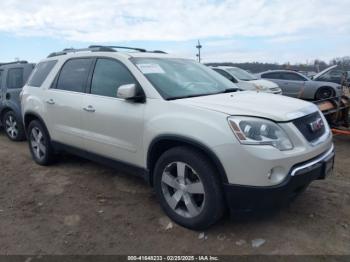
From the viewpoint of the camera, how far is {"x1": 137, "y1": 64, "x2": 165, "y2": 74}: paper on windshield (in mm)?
3971

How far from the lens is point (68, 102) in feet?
15.7

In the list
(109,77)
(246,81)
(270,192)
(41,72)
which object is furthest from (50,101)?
(246,81)

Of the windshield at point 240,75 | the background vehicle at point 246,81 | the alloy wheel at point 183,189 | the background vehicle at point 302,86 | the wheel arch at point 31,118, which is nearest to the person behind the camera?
the alloy wheel at point 183,189

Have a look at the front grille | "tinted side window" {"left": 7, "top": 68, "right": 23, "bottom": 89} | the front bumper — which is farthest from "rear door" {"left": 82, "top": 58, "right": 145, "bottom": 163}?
"tinted side window" {"left": 7, "top": 68, "right": 23, "bottom": 89}

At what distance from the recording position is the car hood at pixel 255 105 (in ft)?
10.4

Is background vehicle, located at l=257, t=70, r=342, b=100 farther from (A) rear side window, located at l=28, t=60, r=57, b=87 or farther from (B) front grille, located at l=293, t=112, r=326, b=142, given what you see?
(B) front grille, located at l=293, t=112, r=326, b=142

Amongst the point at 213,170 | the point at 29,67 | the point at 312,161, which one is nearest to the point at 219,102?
the point at 213,170

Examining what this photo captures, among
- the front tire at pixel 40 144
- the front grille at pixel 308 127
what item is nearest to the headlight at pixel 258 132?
the front grille at pixel 308 127

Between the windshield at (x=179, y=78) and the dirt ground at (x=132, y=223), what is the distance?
4.40ft

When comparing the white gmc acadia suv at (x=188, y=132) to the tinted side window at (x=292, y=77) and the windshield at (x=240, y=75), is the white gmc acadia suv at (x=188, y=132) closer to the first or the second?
the windshield at (x=240, y=75)

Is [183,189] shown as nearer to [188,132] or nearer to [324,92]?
[188,132]

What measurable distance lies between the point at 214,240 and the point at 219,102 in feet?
4.29

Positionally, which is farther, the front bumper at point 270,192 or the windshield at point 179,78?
the windshield at point 179,78

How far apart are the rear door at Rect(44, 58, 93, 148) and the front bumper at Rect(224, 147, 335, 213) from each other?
2.36 metres
